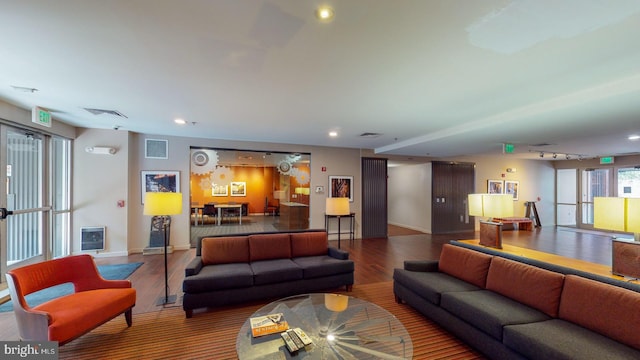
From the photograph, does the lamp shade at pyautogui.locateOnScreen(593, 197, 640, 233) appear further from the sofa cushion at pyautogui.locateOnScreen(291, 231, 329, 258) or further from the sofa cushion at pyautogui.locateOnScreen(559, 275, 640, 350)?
the sofa cushion at pyautogui.locateOnScreen(291, 231, 329, 258)

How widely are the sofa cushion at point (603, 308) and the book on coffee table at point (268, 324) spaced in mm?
2437

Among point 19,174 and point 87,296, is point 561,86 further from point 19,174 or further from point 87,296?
point 19,174

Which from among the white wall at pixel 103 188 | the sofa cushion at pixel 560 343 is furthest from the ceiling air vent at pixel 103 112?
the sofa cushion at pixel 560 343

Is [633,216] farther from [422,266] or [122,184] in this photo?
[122,184]

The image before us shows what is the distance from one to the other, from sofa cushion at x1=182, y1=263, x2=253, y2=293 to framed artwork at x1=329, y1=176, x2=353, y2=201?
14.5 ft

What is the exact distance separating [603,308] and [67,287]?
21.3 feet

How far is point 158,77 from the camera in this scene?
2873 mm

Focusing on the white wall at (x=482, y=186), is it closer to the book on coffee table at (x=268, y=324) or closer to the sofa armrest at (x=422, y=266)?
the sofa armrest at (x=422, y=266)

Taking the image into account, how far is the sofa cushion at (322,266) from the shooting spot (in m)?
3.60

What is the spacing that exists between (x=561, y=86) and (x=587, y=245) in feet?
21.0

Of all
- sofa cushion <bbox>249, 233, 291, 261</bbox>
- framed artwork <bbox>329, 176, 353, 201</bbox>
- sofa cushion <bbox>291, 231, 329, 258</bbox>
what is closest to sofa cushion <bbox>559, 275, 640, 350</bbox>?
sofa cushion <bbox>291, 231, 329, 258</bbox>

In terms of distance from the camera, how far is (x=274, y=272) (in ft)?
11.2

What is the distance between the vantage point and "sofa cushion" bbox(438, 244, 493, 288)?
2990 mm

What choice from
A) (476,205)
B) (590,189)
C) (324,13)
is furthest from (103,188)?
(590,189)
